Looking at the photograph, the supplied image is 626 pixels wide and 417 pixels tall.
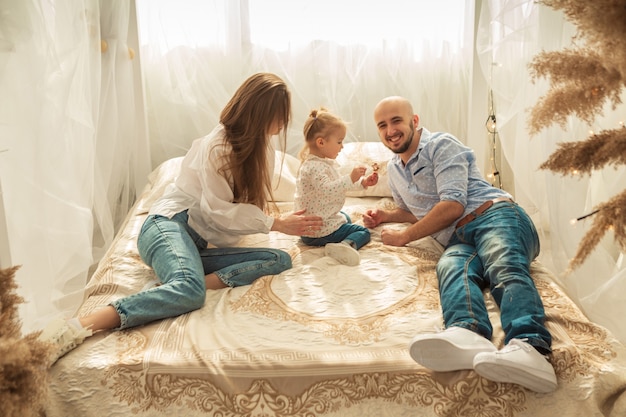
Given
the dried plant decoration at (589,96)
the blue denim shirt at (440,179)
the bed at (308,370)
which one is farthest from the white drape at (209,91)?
the dried plant decoration at (589,96)

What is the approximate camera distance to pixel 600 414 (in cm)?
137

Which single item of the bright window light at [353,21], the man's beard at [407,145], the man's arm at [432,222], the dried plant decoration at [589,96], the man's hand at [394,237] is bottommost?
the man's hand at [394,237]

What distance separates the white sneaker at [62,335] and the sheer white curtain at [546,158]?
126 cm

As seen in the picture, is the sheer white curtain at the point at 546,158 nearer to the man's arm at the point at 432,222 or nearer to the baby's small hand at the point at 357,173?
the man's arm at the point at 432,222

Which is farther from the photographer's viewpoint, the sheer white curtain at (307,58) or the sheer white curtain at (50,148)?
the sheer white curtain at (307,58)

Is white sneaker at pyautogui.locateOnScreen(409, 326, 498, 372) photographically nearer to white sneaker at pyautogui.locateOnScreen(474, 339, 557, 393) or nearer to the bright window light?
white sneaker at pyautogui.locateOnScreen(474, 339, 557, 393)

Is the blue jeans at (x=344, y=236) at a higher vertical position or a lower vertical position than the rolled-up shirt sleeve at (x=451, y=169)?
lower

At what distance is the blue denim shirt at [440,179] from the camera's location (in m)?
2.11

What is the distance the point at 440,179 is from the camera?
215 cm

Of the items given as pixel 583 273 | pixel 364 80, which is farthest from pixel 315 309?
pixel 364 80

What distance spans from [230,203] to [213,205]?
6 centimetres

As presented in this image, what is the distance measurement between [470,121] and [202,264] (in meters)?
1.73

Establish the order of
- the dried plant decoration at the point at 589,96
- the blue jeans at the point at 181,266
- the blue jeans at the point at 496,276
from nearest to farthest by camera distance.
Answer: the dried plant decoration at the point at 589,96 → the blue jeans at the point at 496,276 → the blue jeans at the point at 181,266

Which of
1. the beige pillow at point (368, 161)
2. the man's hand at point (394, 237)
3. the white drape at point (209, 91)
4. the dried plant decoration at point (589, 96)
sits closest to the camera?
the dried plant decoration at point (589, 96)
